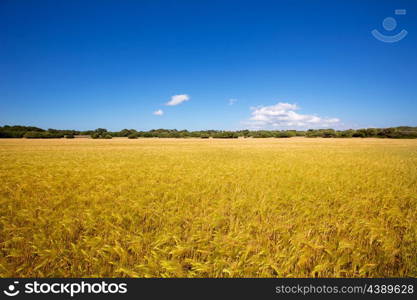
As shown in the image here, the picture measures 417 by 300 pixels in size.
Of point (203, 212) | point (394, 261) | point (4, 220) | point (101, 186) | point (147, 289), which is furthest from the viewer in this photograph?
point (101, 186)

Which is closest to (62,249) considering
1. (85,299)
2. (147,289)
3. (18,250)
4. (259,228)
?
(18,250)

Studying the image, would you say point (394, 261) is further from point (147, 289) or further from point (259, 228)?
point (147, 289)

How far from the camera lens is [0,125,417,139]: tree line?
71500mm

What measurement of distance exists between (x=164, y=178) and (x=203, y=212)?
397cm

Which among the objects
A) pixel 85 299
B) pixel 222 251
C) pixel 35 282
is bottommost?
pixel 85 299

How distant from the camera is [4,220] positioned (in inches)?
151

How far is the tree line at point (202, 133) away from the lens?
71.5m

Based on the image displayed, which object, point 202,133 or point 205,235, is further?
point 202,133

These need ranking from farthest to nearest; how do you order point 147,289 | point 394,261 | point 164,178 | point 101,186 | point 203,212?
point 164,178
point 101,186
point 203,212
point 394,261
point 147,289

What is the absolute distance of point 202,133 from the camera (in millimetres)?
99375

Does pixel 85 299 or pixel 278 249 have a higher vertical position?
pixel 278 249

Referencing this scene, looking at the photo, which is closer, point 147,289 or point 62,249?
point 147,289

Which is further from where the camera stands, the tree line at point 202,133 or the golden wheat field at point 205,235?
the tree line at point 202,133

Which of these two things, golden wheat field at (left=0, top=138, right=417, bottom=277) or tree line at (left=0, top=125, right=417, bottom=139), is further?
tree line at (left=0, top=125, right=417, bottom=139)
